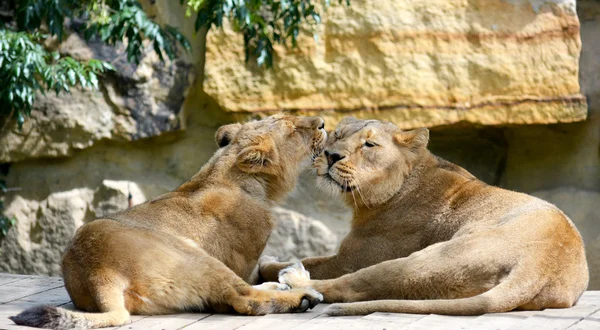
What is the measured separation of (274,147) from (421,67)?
2.55 metres

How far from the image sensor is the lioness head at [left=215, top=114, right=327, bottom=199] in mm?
5613

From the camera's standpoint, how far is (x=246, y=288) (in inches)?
185

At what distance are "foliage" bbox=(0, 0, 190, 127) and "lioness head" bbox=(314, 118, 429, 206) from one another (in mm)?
2170

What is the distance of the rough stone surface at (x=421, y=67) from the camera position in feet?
25.3

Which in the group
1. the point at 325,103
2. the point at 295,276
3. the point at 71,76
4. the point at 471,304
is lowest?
the point at 471,304

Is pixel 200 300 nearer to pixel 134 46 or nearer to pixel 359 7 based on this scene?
pixel 134 46

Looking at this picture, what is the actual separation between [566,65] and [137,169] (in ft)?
12.9

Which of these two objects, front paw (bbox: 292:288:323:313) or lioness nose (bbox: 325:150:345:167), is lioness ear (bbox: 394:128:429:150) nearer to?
lioness nose (bbox: 325:150:345:167)

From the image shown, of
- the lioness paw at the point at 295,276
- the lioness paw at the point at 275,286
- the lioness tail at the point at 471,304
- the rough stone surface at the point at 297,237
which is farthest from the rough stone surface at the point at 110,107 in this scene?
the lioness tail at the point at 471,304

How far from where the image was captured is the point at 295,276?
17.0 ft

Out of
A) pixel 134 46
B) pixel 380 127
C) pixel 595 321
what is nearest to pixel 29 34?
→ pixel 134 46

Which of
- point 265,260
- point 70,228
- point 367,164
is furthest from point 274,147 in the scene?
point 70,228

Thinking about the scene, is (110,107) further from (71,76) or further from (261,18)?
Answer: (261,18)

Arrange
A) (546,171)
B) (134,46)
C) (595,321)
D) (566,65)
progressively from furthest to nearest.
A: (546,171), (566,65), (134,46), (595,321)
